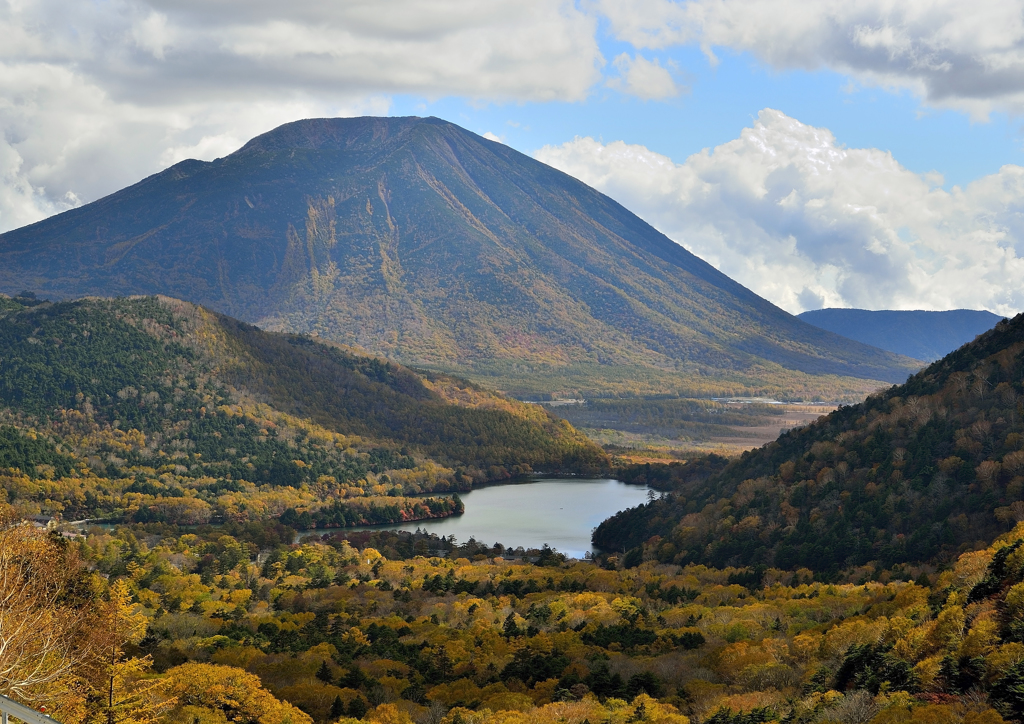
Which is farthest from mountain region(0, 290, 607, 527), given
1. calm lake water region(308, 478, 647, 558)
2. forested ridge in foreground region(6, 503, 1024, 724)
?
forested ridge in foreground region(6, 503, 1024, 724)

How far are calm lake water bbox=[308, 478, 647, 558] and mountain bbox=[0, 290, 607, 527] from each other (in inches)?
277

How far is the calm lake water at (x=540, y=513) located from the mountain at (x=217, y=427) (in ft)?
23.1

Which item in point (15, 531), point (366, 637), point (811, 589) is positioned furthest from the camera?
point (811, 589)

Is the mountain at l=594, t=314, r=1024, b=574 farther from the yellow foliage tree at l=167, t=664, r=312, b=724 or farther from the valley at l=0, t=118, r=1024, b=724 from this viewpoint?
the yellow foliage tree at l=167, t=664, r=312, b=724

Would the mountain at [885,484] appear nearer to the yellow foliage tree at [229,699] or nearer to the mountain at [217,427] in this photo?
the yellow foliage tree at [229,699]

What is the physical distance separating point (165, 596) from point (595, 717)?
3971 cm

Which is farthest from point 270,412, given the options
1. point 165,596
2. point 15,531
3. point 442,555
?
point 15,531

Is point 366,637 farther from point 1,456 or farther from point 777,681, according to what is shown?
point 1,456

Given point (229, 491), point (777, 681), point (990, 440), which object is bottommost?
point (229, 491)

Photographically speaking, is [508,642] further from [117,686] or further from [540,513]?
[540,513]

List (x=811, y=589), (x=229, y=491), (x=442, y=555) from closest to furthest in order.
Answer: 1. (x=811, y=589)
2. (x=442, y=555)
3. (x=229, y=491)

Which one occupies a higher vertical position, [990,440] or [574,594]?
[990,440]

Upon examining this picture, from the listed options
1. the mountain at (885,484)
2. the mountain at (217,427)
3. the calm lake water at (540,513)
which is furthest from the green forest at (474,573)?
the calm lake water at (540,513)

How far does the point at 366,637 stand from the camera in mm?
59531
